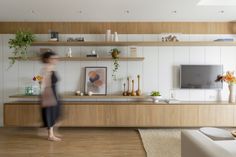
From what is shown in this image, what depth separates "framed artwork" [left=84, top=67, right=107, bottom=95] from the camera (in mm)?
5074

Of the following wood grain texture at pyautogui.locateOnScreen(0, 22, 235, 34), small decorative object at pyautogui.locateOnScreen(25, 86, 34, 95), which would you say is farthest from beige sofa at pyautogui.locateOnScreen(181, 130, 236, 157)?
small decorative object at pyautogui.locateOnScreen(25, 86, 34, 95)

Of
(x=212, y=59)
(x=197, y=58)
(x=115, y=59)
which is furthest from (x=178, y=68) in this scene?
(x=115, y=59)

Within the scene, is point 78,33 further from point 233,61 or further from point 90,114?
point 233,61

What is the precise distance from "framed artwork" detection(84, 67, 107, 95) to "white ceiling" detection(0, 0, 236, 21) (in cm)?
111

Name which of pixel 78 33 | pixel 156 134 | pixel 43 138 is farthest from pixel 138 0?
pixel 43 138

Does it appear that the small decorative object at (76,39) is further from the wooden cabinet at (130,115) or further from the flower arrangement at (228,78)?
the flower arrangement at (228,78)

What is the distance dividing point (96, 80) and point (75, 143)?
1648mm

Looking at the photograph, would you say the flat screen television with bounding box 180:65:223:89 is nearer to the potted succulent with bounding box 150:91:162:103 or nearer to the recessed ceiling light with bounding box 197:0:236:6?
the potted succulent with bounding box 150:91:162:103

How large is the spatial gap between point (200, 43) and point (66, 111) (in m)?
3.17

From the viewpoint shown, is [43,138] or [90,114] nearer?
[43,138]

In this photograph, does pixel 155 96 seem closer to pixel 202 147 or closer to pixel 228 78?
pixel 228 78

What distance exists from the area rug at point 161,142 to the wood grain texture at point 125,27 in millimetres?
2183

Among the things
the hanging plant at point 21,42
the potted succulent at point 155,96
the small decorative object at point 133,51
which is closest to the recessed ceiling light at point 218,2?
the small decorative object at point 133,51

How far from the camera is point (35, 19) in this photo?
4891 millimetres
